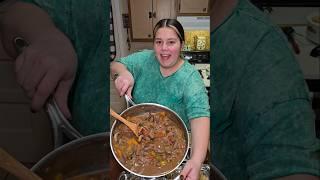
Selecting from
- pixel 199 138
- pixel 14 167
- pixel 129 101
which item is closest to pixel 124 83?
pixel 129 101

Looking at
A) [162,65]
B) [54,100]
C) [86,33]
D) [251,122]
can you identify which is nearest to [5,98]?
[54,100]

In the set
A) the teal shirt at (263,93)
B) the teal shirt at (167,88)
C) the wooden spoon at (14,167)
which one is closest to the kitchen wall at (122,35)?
the teal shirt at (167,88)

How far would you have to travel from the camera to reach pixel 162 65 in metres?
0.67

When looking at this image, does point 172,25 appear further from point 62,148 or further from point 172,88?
point 62,148

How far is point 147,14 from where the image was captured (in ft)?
2.09

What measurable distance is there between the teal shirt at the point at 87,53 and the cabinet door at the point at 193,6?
0.13 m

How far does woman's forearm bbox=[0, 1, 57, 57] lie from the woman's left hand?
0.34 meters

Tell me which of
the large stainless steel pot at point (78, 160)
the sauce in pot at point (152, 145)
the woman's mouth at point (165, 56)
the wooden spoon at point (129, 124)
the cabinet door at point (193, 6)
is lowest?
the large stainless steel pot at point (78, 160)

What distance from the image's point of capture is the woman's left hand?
0.68 meters

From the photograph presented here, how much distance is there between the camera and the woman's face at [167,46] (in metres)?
0.63

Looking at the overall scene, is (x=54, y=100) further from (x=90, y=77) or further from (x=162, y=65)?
(x=162, y=65)

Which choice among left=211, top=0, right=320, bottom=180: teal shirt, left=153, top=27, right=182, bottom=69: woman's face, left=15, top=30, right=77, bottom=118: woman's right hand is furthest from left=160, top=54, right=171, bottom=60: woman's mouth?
left=15, top=30, right=77, bottom=118: woman's right hand

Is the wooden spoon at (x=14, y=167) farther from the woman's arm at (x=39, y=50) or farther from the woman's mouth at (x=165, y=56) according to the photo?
the woman's mouth at (x=165, y=56)

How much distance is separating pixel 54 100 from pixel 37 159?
13 centimetres
